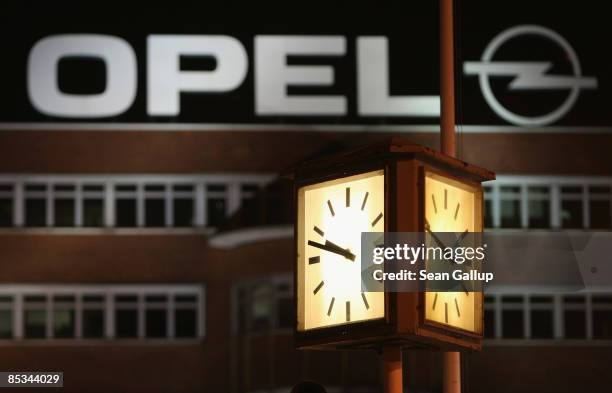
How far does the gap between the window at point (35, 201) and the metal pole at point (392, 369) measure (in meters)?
35.1

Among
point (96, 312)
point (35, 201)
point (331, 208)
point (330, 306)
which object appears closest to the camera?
point (330, 306)

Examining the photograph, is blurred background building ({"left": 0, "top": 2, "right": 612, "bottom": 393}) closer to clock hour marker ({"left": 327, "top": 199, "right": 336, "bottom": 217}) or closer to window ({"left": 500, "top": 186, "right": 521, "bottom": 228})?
window ({"left": 500, "top": 186, "right": 521, "bottom": 228})

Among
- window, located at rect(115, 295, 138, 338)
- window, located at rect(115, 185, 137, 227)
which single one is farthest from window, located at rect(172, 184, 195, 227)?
window, located at rect(115, 295, 138, 338)

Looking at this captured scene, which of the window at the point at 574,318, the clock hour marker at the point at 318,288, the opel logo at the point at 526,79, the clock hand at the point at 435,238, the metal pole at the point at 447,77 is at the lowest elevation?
the window at the point at 574,318

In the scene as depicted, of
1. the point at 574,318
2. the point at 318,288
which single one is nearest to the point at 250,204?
the point at 574,318

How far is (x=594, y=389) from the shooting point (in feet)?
130

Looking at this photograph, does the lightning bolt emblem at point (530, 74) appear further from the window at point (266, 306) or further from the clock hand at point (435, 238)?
the clock hand at point (435, 238)

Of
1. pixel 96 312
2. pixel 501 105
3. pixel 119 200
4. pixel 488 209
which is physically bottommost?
pixel 96 312

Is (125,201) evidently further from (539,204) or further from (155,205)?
(539,204)

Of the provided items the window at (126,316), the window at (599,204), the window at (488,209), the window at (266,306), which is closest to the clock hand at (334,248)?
the window at (266,306)

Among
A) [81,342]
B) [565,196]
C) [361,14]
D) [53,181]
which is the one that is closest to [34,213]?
[53,181]

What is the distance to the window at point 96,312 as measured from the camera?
4197cm

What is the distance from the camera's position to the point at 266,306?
4012 cm

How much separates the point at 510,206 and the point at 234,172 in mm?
8118
